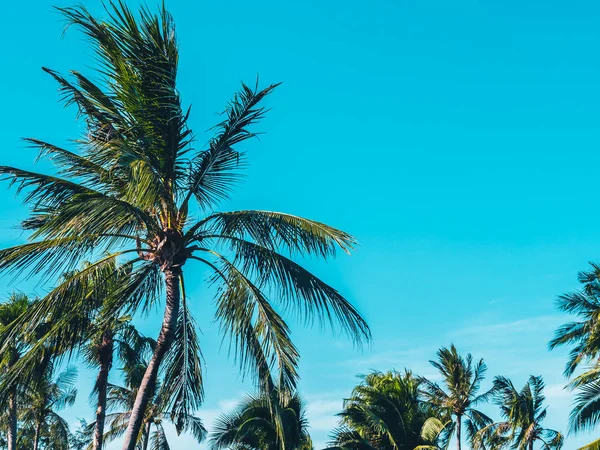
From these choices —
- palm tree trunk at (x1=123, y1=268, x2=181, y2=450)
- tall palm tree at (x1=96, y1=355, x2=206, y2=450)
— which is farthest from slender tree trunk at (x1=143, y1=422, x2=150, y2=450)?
palm tree trunk at (x1=123, y1=268, x2=181, y2=450)

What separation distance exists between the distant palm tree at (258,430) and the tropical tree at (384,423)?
1.60 meters

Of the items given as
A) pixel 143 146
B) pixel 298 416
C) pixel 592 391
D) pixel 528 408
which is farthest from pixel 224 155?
pixel 528 408

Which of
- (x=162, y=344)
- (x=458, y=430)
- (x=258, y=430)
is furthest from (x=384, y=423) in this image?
(x=162, y=344)

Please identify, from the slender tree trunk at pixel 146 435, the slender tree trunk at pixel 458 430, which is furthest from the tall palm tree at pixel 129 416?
the slender tree trunk at pixel 458 430

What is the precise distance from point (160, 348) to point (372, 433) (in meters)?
19.0

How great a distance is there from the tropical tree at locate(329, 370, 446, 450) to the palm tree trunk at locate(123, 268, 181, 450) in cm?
1661

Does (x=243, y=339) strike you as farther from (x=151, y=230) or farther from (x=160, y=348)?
(x=151, y=230)

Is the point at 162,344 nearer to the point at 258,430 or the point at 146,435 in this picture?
the point at 258,430

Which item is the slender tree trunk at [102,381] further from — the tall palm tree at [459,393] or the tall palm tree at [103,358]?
the tall palm tree at [459,393]

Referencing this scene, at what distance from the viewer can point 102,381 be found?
68.1 feet

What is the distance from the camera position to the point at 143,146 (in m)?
10.8

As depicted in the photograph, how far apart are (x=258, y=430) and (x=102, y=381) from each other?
7.87 meters

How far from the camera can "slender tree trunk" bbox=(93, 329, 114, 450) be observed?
20.5m

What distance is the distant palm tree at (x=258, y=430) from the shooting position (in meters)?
26.1
